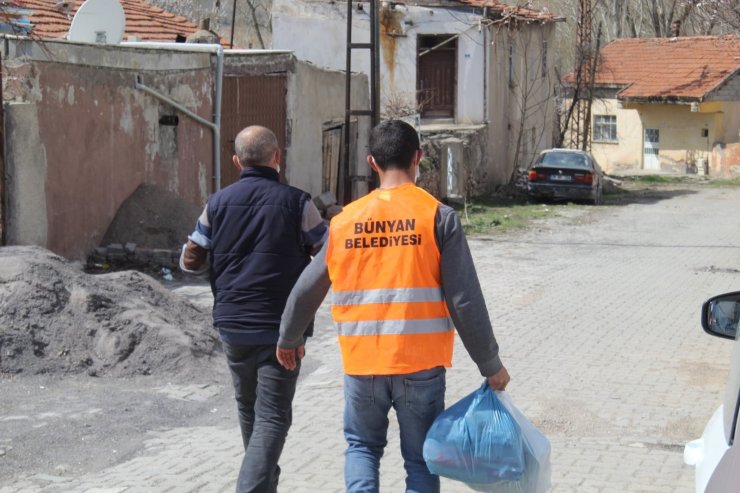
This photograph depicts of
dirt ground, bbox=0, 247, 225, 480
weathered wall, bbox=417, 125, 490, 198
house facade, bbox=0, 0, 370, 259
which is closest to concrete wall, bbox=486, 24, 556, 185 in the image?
weathered wall, bbox=417, 125, 490, 198

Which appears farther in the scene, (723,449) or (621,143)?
(621,143)

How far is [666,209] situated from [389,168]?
83.8 ft

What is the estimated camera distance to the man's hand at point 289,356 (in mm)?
4656

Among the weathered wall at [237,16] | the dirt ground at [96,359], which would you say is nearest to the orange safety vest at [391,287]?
the dirt ground at [96,359]

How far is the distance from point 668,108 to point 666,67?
2356 millimetres

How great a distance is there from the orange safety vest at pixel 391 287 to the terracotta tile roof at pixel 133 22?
15234 mm

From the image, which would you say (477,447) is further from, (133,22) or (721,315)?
(133,22)

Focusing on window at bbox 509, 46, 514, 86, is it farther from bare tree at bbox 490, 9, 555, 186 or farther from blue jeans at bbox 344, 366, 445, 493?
blue jeans at bbox 344, 366, 445, 493

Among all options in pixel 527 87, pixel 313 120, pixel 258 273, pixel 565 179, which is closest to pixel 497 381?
pixel 258 273

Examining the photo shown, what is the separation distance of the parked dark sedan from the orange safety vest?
25.2m

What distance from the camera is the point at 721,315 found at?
12.8 feet

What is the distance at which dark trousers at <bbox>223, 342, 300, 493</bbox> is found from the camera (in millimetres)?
4887

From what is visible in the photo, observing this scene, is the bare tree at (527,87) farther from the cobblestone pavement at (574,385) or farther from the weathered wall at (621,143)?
the cobblestone pavement at (574,385)

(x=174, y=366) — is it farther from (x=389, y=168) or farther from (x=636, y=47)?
(x=636, y=47)
